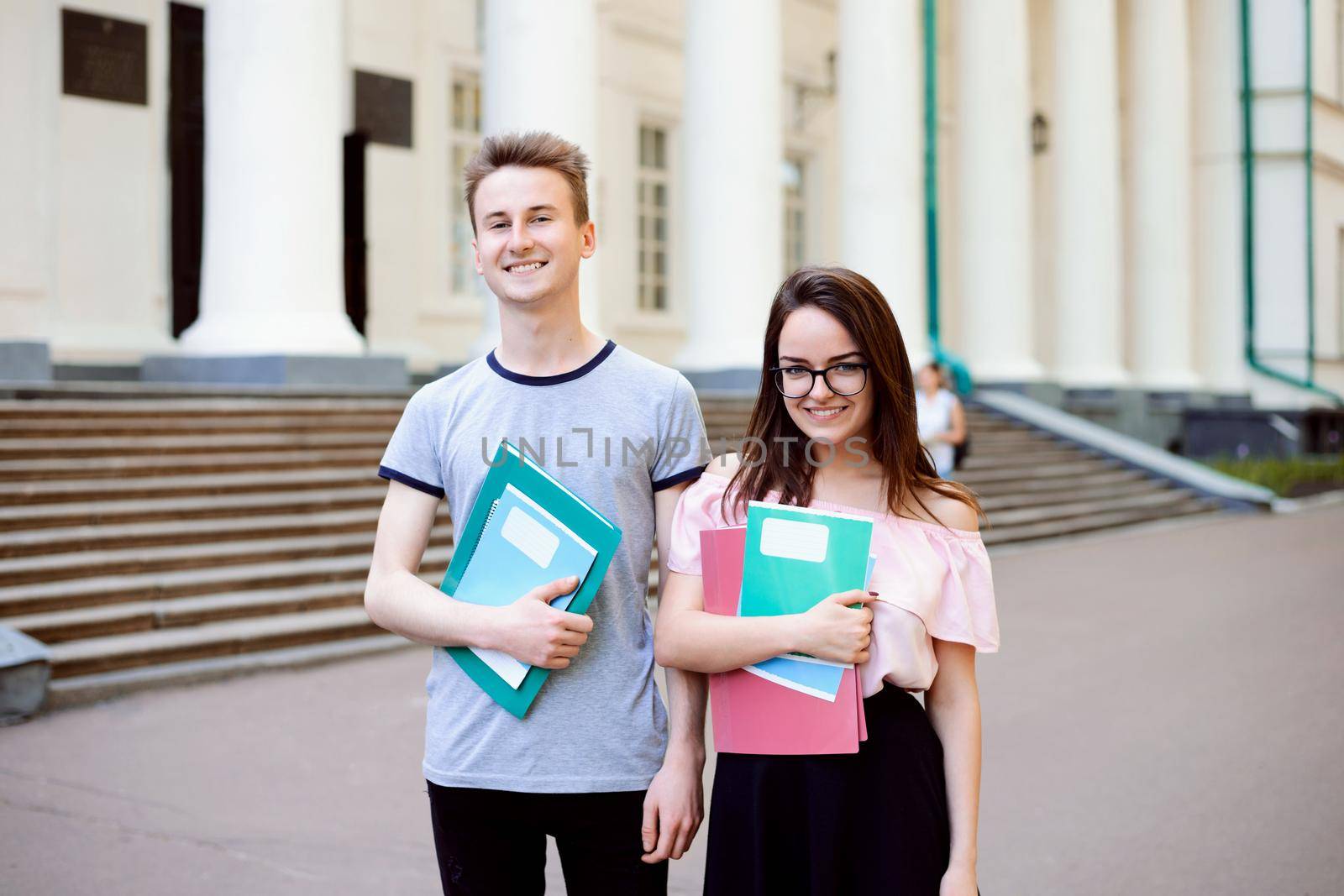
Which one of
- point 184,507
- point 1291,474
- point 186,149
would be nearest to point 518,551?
point 184,507

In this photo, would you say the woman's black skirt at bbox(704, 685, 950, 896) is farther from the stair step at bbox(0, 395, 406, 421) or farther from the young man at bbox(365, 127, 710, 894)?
the stair step at bbox(0, 395, 406, 421)

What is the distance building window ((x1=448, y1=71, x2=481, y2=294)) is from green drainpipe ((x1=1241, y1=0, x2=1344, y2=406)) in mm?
16863

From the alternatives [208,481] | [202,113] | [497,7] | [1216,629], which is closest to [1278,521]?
[1216,629]

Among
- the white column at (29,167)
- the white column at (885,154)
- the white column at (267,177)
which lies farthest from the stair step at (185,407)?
the white column at (885,154)

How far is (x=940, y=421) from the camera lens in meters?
10.1

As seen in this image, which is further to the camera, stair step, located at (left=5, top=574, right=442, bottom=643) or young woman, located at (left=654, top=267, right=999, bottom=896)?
stair step, located at (left=5, top=574, right=442, bottom=643)

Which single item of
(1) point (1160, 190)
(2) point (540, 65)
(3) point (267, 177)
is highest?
(1) point (1160, 190)

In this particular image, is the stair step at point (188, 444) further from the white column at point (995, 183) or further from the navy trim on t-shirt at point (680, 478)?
the white column at point (995, 183)

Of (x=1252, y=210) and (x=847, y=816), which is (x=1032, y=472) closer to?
(x=847, y=816)

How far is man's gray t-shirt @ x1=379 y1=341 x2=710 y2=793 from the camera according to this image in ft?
5.98

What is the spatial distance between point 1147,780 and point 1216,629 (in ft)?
→ 11.1

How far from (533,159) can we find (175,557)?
6040 mm

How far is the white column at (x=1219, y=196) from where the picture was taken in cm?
2511

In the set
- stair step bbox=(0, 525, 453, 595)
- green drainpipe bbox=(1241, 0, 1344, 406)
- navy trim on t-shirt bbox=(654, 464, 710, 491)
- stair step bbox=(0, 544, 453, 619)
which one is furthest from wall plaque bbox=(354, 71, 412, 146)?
green drainpipe bbox=(1241, 0, 1344, 406)
